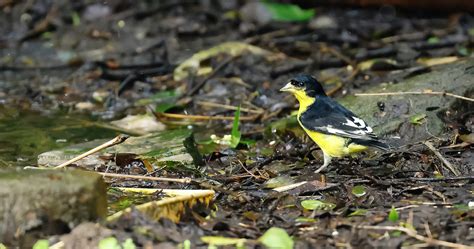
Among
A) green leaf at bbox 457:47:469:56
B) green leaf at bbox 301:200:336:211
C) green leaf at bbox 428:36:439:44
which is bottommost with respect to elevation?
green leaf at bbox 301:200:336:211

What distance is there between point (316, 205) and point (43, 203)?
1.52 metres

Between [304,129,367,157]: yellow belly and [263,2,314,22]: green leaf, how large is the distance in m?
5.21

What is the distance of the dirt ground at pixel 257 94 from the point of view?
4.21m

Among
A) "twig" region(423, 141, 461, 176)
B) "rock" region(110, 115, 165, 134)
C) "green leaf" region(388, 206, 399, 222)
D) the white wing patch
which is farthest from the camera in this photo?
"rock" region(110, 115, 165, 134)

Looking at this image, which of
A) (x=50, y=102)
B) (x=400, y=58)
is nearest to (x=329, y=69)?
(x=400, y=58)

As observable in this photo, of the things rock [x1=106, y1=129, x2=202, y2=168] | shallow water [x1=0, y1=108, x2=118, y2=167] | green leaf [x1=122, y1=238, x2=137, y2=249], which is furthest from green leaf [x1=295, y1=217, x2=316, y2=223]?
shallow water [x1=0, y1=108, x2=118, y2=167]

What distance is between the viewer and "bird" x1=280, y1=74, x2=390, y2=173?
17.7 ft

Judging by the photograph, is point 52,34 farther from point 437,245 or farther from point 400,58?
point 437,245

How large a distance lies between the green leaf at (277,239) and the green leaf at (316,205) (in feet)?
2.60

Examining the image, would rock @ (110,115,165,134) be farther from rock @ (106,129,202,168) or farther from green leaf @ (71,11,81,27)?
green leaf @ (71,11,81,27)

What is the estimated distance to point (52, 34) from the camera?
10.9m

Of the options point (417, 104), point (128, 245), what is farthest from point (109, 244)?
point (417, 104)

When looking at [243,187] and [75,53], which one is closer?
[243,187]

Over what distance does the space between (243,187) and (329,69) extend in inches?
149
